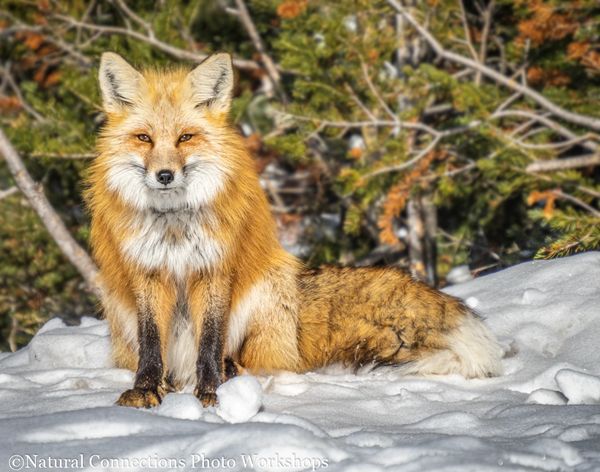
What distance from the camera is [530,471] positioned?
7.87 feet

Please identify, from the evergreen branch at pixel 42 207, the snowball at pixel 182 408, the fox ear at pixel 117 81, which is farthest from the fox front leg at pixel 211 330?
the evergreen branch at pixel 42 207

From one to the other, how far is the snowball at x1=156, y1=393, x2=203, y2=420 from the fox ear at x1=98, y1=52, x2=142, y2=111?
5.10ft

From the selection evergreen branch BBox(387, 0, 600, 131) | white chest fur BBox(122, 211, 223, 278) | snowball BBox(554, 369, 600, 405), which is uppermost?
evergreen branch BBox(387, 0, 600, 131)

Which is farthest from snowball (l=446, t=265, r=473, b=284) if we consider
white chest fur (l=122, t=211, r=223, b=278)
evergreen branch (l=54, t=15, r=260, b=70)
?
white chest fur (l=122, t=211, r=223, b=278)

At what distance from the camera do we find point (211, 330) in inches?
147

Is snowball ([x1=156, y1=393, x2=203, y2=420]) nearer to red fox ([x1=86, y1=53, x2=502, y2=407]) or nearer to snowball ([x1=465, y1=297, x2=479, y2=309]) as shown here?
red fox ([x1=86, y1=53, x2=502, y2=407])

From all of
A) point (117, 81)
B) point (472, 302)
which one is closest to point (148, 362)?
point (117, 81)

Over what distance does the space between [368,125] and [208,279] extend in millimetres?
3861

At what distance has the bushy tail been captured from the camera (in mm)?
3775

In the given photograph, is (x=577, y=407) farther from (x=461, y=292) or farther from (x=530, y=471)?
(x=461, y=292)

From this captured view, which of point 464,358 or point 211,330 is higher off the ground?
point 211,330

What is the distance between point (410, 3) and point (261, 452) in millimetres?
6517

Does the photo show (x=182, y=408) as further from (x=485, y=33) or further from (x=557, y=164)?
(x=485, y=33)

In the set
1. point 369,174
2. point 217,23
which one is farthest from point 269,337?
point 217,23
